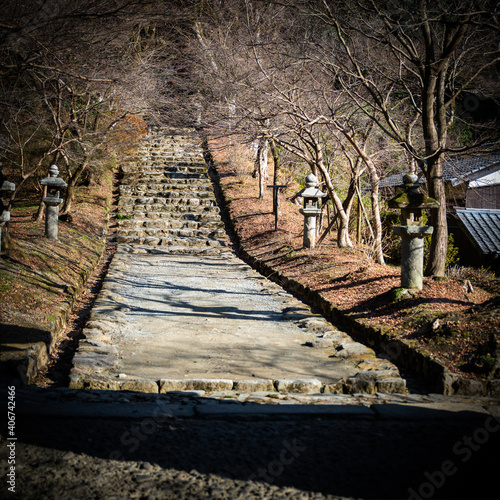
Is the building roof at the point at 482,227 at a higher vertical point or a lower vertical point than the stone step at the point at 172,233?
higher

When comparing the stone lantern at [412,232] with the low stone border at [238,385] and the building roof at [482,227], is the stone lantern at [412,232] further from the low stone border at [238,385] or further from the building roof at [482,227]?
the building roof at [482,227]

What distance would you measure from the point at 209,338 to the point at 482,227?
11.6m

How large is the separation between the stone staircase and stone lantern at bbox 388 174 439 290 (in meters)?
6.92

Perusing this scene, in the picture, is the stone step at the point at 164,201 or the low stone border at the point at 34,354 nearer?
the low stone border at the point at 34,354

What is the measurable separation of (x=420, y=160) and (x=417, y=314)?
2.83 m

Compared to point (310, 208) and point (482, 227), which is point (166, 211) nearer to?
point (310, 208)

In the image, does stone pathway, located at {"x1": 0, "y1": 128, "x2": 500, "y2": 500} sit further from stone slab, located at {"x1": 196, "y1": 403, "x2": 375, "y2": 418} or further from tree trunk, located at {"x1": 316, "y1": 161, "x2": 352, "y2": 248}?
tree trunk, located at {"x1": 316, "y1": 161, "x2": 352, "y2": 248}

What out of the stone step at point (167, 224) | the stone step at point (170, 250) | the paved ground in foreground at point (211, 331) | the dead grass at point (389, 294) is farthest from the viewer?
the stone step at point (167, 224)

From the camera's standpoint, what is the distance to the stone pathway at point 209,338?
15.2 ft

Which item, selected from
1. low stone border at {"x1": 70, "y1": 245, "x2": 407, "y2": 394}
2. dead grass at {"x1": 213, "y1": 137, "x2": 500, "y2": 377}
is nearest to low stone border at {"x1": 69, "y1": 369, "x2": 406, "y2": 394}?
low stone border at {"x1": 70, "y1": 245, "x2": 407, "y2": 394}

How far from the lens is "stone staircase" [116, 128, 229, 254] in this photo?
14.0 m

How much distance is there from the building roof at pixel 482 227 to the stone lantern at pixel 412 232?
7.53 metres

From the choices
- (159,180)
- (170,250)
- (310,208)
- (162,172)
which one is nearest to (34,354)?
(310,208)

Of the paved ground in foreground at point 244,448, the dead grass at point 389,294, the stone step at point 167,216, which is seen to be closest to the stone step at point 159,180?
the stone step at point 167,216
